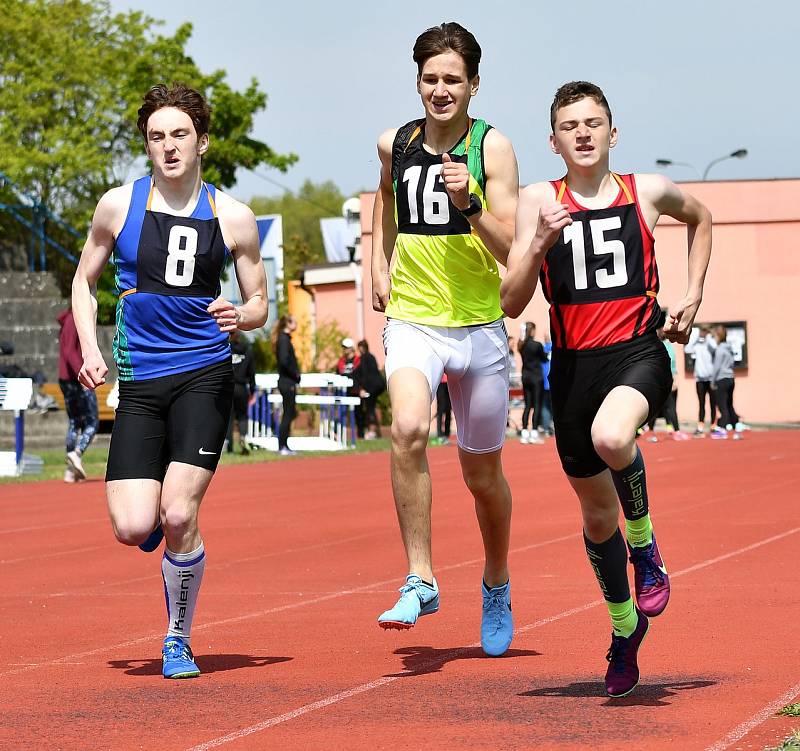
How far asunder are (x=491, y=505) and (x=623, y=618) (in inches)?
51.3

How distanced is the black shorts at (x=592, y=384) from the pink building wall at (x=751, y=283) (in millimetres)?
39054

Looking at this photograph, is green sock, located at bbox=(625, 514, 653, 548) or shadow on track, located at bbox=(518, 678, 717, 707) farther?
green sock, located at bbox=(625, 514, 653, 548)

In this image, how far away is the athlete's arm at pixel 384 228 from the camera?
6746mm

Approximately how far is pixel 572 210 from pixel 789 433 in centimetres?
2658

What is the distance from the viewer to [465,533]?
12.4m

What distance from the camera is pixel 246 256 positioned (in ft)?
21.6

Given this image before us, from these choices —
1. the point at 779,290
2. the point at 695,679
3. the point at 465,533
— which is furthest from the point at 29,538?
the point at 779,290

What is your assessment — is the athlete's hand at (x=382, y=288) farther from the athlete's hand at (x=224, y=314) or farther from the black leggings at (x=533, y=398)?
the black leggings at (x=533, y=398)

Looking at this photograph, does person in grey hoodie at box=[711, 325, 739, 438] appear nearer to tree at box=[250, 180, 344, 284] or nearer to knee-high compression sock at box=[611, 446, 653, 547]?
knee-high compression sock at box=[611, 446, 653, 547]

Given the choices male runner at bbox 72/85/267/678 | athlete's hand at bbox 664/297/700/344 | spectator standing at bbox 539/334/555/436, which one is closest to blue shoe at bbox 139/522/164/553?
male runner at bbox 72/85/267/678

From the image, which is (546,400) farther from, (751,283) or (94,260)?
(94,260)

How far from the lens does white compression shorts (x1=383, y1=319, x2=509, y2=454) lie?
649 cm

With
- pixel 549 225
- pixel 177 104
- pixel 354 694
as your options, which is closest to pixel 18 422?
pixel 177 104

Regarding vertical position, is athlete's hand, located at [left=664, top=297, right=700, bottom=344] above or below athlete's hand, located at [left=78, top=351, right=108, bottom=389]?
above
